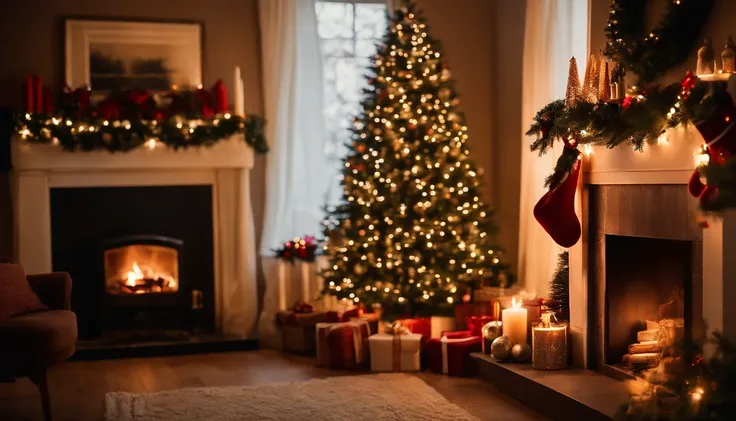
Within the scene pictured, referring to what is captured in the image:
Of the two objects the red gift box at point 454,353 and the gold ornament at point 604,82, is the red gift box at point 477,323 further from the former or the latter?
the gold ornament at point 604,82

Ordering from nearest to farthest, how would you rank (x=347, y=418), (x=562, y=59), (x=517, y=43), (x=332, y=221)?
(x=347, y=418) → (x=562, y=59) → (x=332, y=221) → (x=517, y=43)

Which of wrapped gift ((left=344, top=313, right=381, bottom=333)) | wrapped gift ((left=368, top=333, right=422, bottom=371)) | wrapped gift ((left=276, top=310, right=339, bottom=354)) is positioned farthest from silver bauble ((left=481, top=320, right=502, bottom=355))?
wrapped gift ((left=276, top=310, right=339, bottom=354))

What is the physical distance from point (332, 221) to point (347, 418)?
7.59ft

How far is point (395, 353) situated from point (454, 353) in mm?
413

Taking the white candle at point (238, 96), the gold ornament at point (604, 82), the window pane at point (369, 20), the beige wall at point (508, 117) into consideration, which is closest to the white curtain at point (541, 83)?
the beige wall at point (508, 117)

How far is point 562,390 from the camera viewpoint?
445cm

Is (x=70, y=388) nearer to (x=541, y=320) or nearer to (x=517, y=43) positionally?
(x=541, y=320)

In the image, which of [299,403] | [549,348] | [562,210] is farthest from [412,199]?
[299,403]

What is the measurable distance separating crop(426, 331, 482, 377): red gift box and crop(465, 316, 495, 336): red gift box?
5 centimetres

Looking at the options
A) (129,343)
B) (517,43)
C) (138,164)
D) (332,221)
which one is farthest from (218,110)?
(517,43)

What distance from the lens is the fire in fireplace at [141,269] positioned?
6754 mm

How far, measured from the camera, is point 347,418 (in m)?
4.54

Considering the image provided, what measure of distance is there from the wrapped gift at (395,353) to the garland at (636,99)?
4.85ft

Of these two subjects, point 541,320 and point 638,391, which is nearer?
point 638,391
